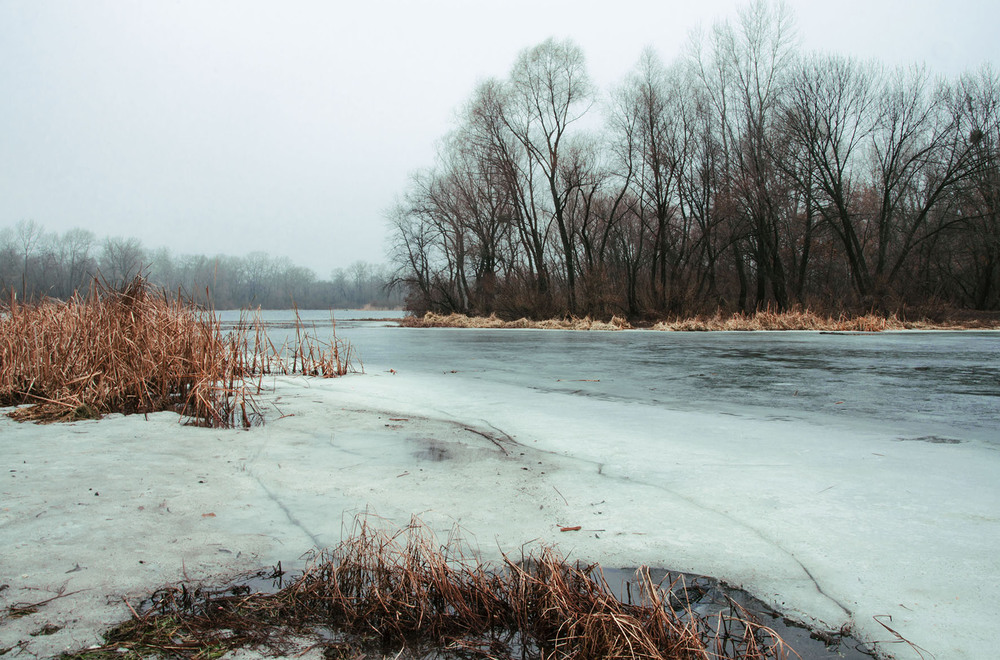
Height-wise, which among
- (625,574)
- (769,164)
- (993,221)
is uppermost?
(769,164)

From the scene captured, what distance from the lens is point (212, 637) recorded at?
1359mm

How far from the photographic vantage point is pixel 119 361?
4137mm

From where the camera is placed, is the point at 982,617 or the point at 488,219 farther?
Answer: the point at 488,219

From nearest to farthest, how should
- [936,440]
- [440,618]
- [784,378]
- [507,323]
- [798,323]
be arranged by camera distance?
[440,618] < [936,440] < [784,378] < [798,323] < [507,323]

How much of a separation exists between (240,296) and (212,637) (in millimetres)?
74308

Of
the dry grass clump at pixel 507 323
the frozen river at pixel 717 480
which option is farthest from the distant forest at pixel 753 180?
the frozen river at pixel 717 480

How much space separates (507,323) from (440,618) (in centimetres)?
2296

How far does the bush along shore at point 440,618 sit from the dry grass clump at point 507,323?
18633mm

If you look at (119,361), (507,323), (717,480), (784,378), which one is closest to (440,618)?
(717,480)

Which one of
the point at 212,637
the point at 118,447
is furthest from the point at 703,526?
the point at 118,447

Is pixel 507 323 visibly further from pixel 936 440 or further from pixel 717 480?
pixel 717 480

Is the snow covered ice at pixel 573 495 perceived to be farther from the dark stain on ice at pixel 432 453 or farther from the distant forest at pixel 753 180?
the distant forest at pixel 753 180

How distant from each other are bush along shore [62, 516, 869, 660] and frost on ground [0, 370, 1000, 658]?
0.51 feet

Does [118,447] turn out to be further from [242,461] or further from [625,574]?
[625,574]
